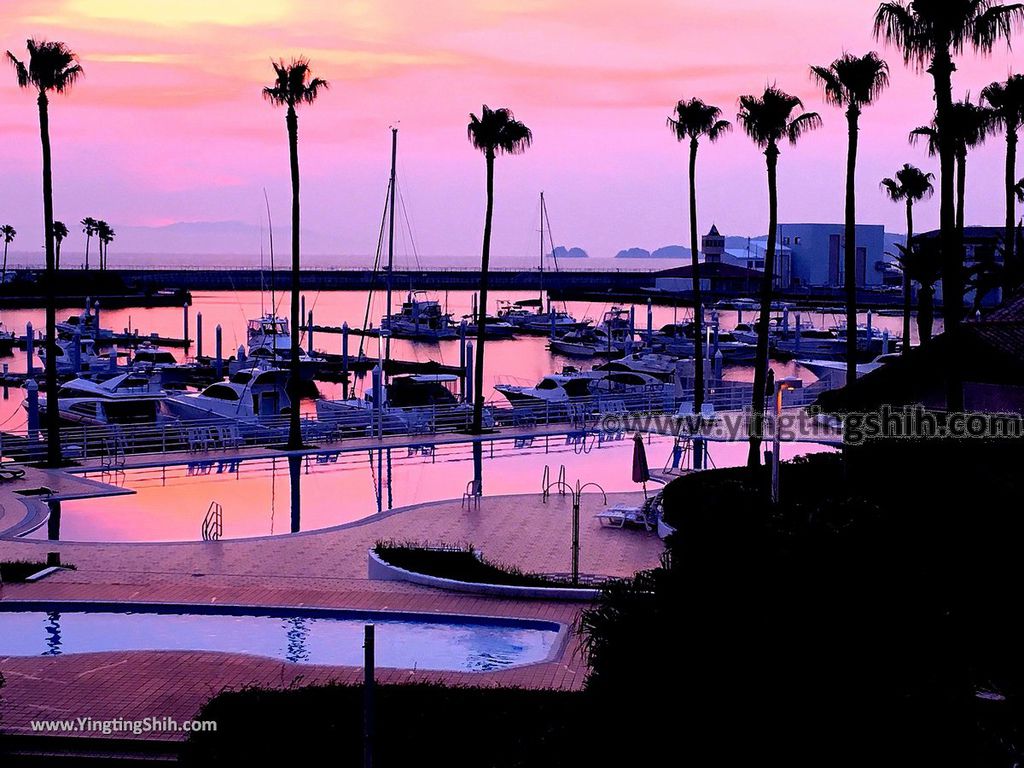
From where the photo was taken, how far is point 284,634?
509 inches

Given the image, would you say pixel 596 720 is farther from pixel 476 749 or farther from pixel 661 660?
pixel 476 749

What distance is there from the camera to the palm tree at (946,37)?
722 inches

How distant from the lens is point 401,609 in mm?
13836

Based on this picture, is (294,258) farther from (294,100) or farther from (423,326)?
(423,326)

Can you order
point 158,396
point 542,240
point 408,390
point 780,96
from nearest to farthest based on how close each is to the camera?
point 780,96 → point 158,396 → point 408,390 → point 542,240

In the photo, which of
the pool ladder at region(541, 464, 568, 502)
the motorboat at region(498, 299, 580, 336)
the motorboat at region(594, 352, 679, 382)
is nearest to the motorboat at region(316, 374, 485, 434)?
the pool ladder at region(541, 464, 568, 502)

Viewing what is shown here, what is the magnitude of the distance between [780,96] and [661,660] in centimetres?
2285

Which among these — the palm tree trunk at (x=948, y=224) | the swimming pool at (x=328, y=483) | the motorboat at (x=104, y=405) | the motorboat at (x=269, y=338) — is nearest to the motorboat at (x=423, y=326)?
the motorboat at (x=269, y=338)

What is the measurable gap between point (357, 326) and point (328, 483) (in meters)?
95.1

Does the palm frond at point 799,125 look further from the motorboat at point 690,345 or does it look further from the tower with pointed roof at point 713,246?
the tower with pointed roof at point 713,246

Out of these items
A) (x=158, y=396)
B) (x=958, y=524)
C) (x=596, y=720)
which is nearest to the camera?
(x=596, y=720)

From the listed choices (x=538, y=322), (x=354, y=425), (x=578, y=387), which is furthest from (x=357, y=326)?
(x=354, y=425)

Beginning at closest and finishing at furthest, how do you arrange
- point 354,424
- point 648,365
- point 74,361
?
point 354,424
point 74,361
point 648,365

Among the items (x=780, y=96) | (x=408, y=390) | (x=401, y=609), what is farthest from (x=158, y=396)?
(x=401, y=609)
